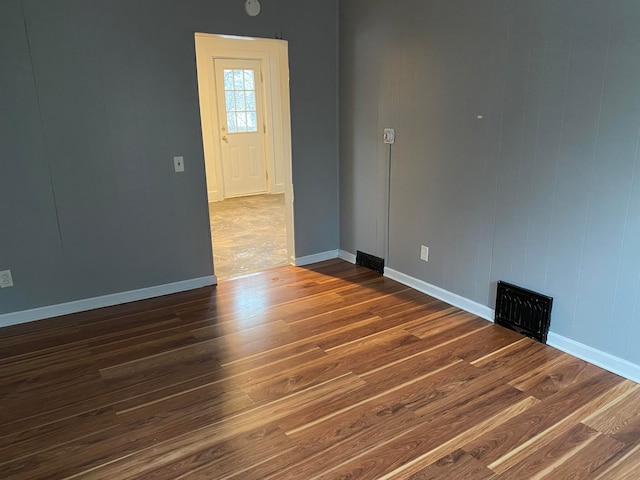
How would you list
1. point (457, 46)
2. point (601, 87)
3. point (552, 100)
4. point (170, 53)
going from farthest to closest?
point (170, 53) < point (457, 46) < point (552, 100) < point (601, 87)

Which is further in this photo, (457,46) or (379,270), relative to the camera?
(379,270)

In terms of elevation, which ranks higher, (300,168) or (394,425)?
(300,168)

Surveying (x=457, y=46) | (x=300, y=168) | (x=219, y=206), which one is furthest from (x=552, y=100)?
(x=219, y=206)

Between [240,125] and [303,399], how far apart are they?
6.12m

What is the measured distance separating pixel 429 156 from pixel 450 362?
1.59m

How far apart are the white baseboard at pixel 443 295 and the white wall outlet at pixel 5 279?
2953mm

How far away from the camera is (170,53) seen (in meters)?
3.50

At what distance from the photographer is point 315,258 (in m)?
4.64

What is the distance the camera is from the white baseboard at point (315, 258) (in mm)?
4531

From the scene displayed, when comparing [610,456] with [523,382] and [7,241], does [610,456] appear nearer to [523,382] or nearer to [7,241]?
[523,382]

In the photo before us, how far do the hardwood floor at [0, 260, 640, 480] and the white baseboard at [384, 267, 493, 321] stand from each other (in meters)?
0.09

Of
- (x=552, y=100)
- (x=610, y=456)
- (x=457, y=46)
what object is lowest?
(x=610, y=456)

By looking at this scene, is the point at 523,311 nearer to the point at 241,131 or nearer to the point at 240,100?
the point at 241,131

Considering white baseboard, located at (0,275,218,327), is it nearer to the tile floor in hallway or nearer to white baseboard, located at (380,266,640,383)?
the tile floor in hallway
